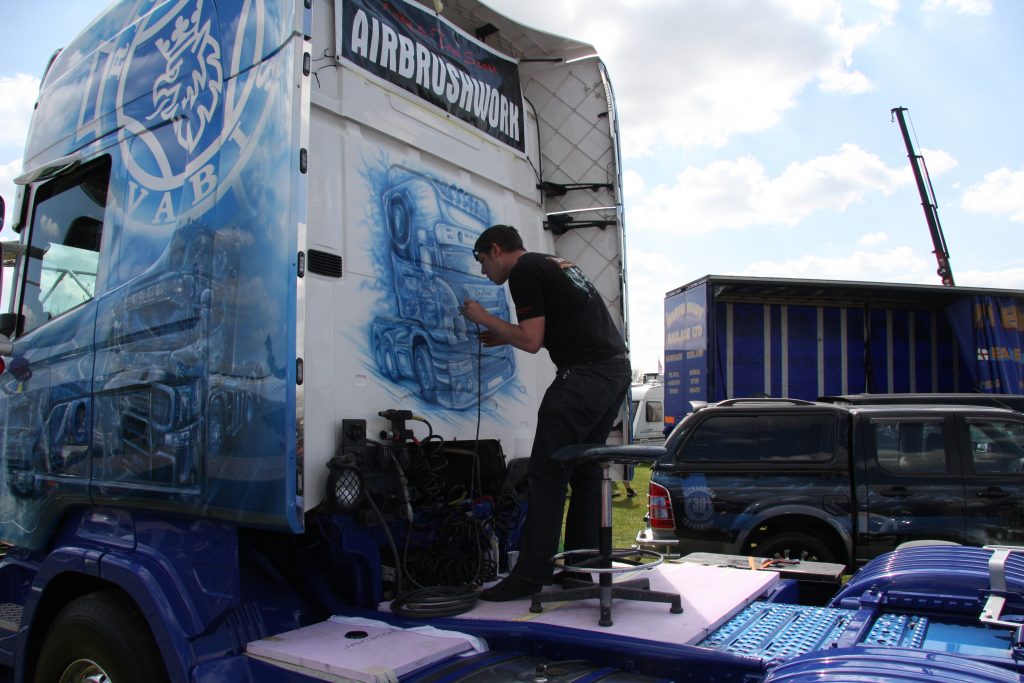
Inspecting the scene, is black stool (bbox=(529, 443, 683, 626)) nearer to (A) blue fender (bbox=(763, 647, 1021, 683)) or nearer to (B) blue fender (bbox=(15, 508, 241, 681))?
(A) blue fender (bbox=(763, 647, 1021, 683))

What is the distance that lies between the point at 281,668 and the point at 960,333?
492 inches

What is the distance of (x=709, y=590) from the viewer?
309 cm

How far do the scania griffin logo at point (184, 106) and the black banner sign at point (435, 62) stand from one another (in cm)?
54

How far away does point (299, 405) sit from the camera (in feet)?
8.18

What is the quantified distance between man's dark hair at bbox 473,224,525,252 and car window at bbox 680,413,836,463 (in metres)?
4.00

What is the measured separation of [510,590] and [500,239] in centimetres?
152

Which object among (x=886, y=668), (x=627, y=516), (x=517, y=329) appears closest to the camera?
(x=886, y=668)

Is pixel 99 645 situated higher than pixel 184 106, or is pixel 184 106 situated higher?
pixel 184 106

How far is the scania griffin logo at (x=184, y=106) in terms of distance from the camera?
285cm

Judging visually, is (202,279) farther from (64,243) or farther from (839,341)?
(839,341)

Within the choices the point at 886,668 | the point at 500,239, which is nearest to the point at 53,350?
the point at 500,239

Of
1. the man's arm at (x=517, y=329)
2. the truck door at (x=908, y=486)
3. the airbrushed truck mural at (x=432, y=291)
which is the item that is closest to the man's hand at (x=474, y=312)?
the man's arm at (x=517, y=329)

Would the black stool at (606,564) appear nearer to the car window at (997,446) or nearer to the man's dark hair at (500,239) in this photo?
the man's dark hair at (500,239)

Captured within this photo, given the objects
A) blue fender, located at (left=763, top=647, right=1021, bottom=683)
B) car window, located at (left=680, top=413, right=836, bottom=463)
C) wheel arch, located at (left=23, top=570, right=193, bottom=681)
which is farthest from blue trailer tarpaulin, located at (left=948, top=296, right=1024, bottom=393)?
wheel arch, located at (left=23, top=570, right=193, bottom=681)
